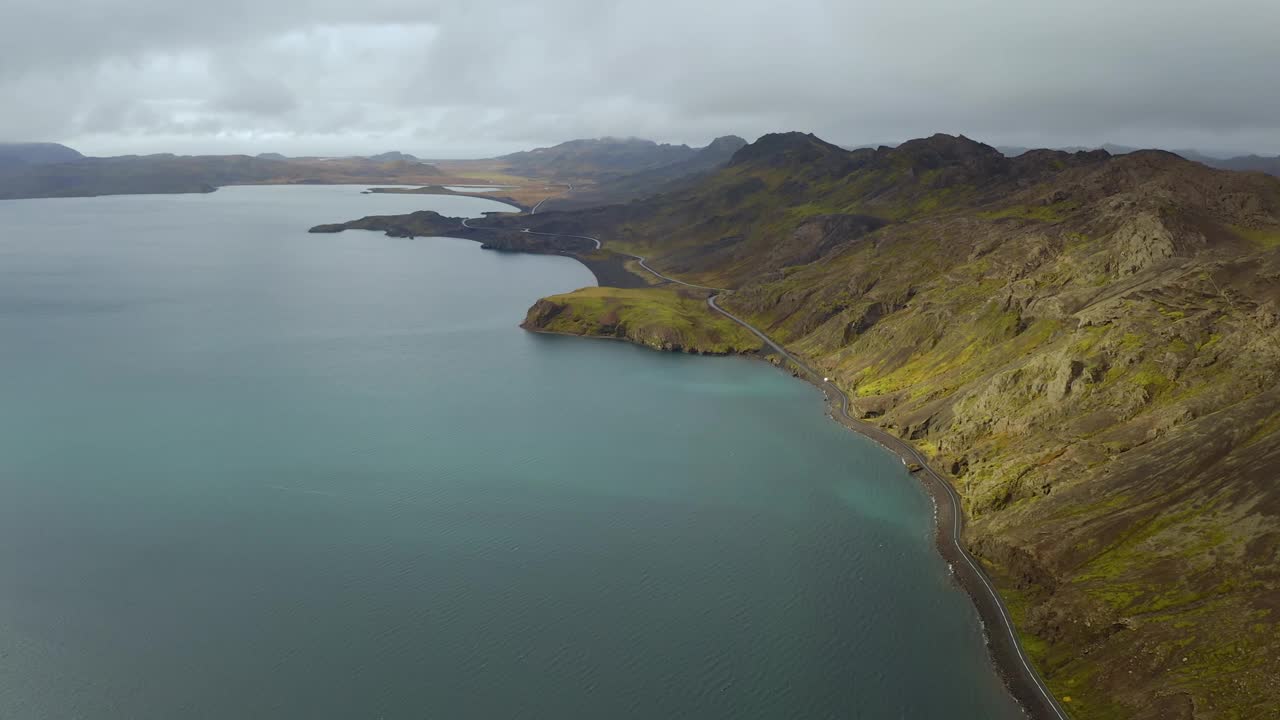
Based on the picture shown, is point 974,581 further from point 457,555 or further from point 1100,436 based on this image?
point 457,555

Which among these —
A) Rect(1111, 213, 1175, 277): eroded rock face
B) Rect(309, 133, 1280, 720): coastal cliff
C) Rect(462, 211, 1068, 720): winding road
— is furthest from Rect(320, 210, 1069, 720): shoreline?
Rect(1111, 213, 1175, 277): eroded rock face

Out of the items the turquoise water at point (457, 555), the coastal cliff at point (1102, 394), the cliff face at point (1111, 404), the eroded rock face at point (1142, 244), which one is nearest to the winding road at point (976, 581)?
the coastal cliff at point (1102, 394)

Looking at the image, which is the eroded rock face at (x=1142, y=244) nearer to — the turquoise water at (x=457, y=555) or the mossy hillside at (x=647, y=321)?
the turquoise water at (x=457, y=555)

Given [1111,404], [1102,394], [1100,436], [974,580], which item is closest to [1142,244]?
[1102,394]

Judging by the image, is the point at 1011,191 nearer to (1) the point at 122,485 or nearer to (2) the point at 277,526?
(2) the point at 277,526

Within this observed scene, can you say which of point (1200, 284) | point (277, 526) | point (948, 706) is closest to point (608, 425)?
point (277, 526)
